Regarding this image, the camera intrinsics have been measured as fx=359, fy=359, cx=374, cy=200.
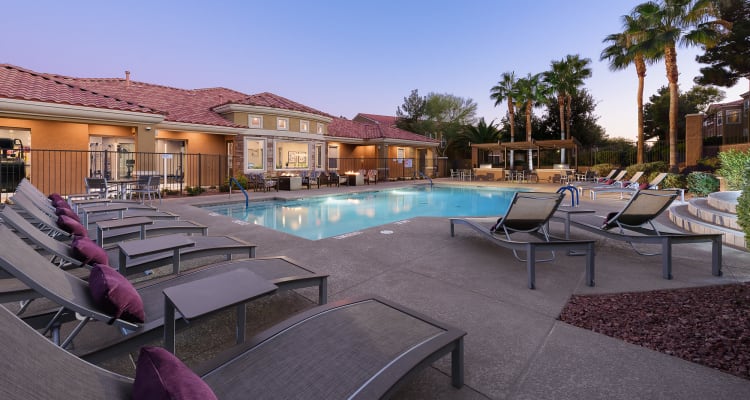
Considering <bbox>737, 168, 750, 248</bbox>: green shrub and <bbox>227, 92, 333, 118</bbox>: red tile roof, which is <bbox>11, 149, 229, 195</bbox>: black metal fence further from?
<bbox>737, 168, 750, 248</bbox>: green shrub

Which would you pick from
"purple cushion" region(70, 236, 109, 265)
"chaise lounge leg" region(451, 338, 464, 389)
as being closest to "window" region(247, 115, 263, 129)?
"purple cushion" region(70, 236, 109, 265)

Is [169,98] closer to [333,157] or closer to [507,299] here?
[333,157]

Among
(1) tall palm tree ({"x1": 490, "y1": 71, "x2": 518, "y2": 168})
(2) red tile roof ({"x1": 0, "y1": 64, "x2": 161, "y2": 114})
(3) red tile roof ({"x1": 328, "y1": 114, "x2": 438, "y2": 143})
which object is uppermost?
(1) tall palm tree ({"x1": 490, "y1": 71, "x2": 518, "y2": 168})

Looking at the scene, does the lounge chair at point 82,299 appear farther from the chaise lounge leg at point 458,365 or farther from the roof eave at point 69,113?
the roof eave at point 69,113

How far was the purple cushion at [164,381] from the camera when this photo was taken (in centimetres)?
95

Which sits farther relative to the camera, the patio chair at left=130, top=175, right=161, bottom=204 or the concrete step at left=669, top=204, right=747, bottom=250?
the patio chair at left=130, top=175, right=161, bottom=204

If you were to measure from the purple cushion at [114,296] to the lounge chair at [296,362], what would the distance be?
0.64 meters

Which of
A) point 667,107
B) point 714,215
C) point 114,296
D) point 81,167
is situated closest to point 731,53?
point 667,107

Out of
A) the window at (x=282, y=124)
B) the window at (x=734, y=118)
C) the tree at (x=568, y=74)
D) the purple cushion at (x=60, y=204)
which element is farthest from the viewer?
the tree at (x=568, y=74)

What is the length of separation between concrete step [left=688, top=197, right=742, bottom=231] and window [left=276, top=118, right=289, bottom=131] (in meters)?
16.5

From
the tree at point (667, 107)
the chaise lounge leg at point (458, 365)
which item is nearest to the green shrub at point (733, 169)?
the chaise lounge leg at point (458, 365)

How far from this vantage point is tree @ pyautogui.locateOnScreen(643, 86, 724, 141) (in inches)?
1238

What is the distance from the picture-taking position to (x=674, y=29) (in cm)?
1642

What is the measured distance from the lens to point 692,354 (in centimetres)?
231
